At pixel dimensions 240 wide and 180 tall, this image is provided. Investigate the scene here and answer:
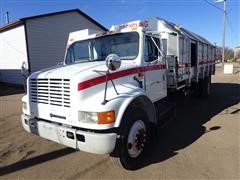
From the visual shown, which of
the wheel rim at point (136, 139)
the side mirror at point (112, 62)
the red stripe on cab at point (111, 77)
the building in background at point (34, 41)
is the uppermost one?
the building in background at point (34, 41)

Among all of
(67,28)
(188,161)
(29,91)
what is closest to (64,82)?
(29,91)

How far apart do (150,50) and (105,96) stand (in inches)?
78.4

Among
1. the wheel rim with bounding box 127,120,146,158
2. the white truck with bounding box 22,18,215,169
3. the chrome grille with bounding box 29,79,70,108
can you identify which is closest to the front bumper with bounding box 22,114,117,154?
the white truck with bounding box 22,18,215,169

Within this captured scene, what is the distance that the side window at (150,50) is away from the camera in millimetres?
4852

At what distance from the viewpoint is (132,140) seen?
398cm

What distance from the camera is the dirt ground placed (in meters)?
3.88

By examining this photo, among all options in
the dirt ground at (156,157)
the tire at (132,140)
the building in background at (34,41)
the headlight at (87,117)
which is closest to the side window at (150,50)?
the tire at (132,140)

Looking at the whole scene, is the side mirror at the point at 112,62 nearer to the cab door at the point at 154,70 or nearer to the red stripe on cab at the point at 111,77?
the red stripe on cab at the point at 111,77

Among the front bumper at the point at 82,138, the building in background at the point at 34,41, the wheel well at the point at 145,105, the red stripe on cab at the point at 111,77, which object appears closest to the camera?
the front bumper at the point at 82,138

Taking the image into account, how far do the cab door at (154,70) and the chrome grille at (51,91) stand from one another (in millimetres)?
1785

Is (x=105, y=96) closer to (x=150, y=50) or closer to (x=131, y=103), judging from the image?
(x=131, y=103)

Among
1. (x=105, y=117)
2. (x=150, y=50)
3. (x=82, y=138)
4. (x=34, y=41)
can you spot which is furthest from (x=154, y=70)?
(x=34, y=41)

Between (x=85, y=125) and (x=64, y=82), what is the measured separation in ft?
2.47

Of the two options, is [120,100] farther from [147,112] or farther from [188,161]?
[188,161]
